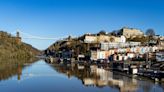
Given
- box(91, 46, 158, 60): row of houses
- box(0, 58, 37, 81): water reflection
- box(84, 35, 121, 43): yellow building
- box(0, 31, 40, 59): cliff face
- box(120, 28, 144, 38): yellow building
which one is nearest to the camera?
box(0, 58, 37, 81): water reflection

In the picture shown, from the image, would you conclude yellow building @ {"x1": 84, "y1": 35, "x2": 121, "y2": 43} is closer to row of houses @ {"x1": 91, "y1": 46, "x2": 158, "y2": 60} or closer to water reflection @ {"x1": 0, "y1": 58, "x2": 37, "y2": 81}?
row of houses @ {"x1": 91, "y1": 46, "x2": 158, "y2": 60}

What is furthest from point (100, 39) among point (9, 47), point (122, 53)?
point (122, 53)

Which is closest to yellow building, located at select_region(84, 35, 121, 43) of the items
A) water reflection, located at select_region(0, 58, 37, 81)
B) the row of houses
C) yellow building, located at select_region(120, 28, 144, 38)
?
yellow building, located at select_region(120, 28, 144, 38)

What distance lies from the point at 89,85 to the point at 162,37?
61672 mm

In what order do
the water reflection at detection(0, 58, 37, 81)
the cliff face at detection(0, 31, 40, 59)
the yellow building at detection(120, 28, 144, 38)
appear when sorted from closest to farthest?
the water reflection at detection(0, 58, 37, 81)
the cliff face at detection(0, 31, 40, 59)
the yellow building at detection(120, 28, 144, 38)

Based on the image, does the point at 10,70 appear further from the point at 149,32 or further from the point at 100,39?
the point at 149,32

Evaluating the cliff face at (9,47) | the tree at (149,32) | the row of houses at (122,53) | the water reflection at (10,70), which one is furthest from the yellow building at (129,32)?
the water reflection at (10,70)

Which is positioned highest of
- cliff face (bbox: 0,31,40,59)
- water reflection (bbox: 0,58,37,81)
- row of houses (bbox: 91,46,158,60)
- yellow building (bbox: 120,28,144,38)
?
yellow building (bbox: 120,28,144,38)

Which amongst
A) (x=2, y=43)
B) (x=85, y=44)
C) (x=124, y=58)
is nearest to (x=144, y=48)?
(x=124, y=58)

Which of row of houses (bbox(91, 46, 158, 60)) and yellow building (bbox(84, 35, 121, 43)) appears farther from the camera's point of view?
yellow building (bbox(84, 35, 121, 43))

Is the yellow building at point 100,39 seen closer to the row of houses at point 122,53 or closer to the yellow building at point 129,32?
the yellow building at point 129,32

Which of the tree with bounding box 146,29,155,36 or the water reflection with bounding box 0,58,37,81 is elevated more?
the tree with bounding box 146,29,155,36

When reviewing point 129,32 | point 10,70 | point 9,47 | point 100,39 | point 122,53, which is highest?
point 129,32

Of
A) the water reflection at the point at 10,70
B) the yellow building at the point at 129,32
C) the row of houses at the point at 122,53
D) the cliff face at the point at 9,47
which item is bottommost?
the water reflection at the point at 10,70
